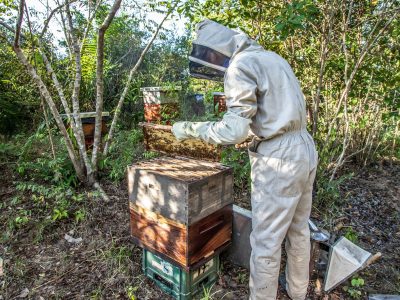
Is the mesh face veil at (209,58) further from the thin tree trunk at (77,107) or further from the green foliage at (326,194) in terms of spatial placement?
the green foliage at (326,194)

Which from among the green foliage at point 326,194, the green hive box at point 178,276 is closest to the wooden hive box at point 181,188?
the green hive box at point 178,276

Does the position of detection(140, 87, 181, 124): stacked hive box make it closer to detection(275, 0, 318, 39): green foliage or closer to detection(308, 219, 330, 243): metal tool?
detection(275, 0, 318, 39): green foliage

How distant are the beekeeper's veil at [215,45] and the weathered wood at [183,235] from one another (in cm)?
105

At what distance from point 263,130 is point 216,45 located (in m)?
0.62

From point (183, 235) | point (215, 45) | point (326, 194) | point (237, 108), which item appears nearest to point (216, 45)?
point (215, 45)

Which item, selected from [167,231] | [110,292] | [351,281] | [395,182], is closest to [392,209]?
[395,182]

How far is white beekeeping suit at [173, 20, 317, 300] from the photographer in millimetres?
1775

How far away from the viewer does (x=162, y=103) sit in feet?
14.4

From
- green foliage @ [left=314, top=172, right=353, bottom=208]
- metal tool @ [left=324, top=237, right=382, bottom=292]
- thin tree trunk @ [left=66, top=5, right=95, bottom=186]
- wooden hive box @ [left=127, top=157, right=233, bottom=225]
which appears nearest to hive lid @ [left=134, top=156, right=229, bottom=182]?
wooden hive box @ [left=127, top=157, right=233, bottom=225]

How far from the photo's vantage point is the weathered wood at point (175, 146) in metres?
2.27

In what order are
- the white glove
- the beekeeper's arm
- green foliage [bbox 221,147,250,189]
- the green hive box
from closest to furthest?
the beekeeper's arm
the white glove
the green hive box
green foliage [bbox 221,147,250,189]

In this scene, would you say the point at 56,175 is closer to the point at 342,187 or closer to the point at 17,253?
the point at 17,253

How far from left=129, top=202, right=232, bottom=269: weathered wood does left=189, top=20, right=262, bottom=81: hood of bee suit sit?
3.46ft

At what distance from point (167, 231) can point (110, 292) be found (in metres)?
0.78
